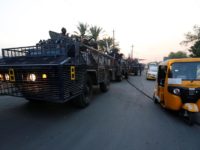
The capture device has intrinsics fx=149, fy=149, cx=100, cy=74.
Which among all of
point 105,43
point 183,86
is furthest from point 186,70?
point 105,43

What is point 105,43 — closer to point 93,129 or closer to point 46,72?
point 46,72

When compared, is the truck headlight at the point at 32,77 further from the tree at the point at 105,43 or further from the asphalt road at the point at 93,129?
the tree at the point at 105,43

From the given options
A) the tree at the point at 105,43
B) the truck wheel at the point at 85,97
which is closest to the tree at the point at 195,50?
the tree at the point at 105,43

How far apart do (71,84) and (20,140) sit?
1687 mm

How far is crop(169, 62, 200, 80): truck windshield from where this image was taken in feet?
13.9

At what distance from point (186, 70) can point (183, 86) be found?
1.87 feet

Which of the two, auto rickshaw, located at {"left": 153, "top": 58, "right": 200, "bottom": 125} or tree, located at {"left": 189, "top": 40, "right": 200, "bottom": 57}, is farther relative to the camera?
tree, located at {"left": 189, "top": 40, "right": 200, "bottom": 57}

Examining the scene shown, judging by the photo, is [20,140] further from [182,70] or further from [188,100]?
[182,70]

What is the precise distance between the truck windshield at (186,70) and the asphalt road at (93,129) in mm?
1243

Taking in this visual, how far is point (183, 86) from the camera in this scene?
4.05 metres

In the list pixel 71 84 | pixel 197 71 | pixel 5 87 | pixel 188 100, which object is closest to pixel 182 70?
pixel 197 71

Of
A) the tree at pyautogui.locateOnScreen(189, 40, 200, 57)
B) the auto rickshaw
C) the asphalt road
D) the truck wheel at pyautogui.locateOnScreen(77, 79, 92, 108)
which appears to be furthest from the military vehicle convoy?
the tree at pyautogui.locateOnScreen(189, 40, 200, 57)

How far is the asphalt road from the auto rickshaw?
1.40 feet

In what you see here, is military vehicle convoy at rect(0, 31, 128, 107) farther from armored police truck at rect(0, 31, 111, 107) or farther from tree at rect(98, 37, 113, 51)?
tree at rect(98, 37, 113, 51)
